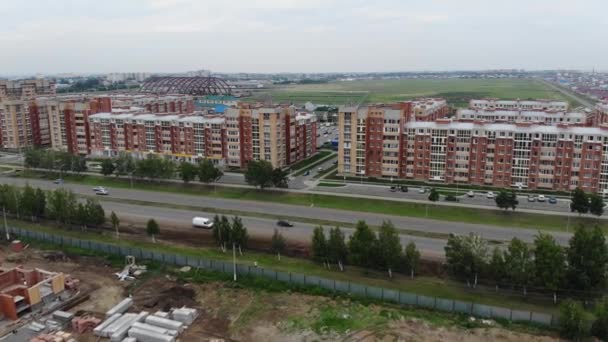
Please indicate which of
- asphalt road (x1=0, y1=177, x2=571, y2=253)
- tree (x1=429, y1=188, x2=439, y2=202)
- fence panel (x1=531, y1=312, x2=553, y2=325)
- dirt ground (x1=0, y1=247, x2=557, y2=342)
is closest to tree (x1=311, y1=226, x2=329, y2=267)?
dirt ground (x1=0, y1=247, x2=557, y2=342)

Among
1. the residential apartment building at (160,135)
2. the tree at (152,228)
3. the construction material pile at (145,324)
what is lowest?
the construction material pile at (145,324)

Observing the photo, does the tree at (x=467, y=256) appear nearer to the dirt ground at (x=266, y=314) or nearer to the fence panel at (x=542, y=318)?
the fence panel at (x=542, y=318)

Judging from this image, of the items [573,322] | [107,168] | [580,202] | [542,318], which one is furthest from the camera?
[107,168]

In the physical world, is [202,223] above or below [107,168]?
below

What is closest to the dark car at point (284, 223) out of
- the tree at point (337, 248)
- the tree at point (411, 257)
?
the tree at point (337, 248)

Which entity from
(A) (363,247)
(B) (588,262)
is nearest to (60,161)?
(A) (363,247)

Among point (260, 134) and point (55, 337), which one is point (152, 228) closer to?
point (55, 337)

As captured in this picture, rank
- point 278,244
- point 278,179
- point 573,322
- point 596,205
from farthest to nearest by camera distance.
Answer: point 278,179 < point 596,205 < point 278,244 < point 573,322
